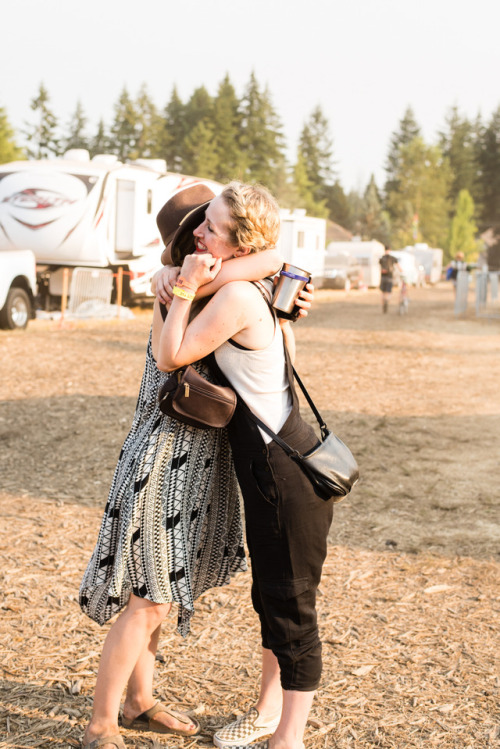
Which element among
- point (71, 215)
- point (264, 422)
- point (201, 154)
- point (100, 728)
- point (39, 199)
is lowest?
point (100, 728)

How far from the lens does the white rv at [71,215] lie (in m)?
17.5

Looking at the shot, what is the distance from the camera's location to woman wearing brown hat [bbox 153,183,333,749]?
216cm

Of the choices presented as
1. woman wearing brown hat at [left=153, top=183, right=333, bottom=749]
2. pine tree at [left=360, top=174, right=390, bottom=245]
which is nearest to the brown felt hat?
A: woman wearing brown hat at [left=153, top=183, right=333, bottom=749]

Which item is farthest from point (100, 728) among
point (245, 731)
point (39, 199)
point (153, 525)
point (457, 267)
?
point (457, 267)

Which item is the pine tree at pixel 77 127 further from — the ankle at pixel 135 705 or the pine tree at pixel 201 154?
the ankle at pixel 135 705

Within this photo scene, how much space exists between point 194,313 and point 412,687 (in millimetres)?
1690

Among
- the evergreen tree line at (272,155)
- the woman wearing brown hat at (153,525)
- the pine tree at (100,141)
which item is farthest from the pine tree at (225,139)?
the woman wearing brown hat at (153,525)

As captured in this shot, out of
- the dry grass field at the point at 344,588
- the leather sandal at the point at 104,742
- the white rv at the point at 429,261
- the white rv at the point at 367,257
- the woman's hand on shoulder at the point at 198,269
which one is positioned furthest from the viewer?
the white rv at the point at 429,261

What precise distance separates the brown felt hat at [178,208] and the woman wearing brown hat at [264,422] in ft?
0.72

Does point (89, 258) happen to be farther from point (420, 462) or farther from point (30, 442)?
point (420, 462)

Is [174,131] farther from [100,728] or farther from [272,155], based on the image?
[100,728]

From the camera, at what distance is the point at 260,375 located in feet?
7.41

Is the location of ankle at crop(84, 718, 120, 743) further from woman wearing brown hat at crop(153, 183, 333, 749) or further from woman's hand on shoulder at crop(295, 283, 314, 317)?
woman's hand on shoulder at crop(295, 283, 314, 317)

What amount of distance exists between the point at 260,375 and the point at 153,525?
1.71 feet
